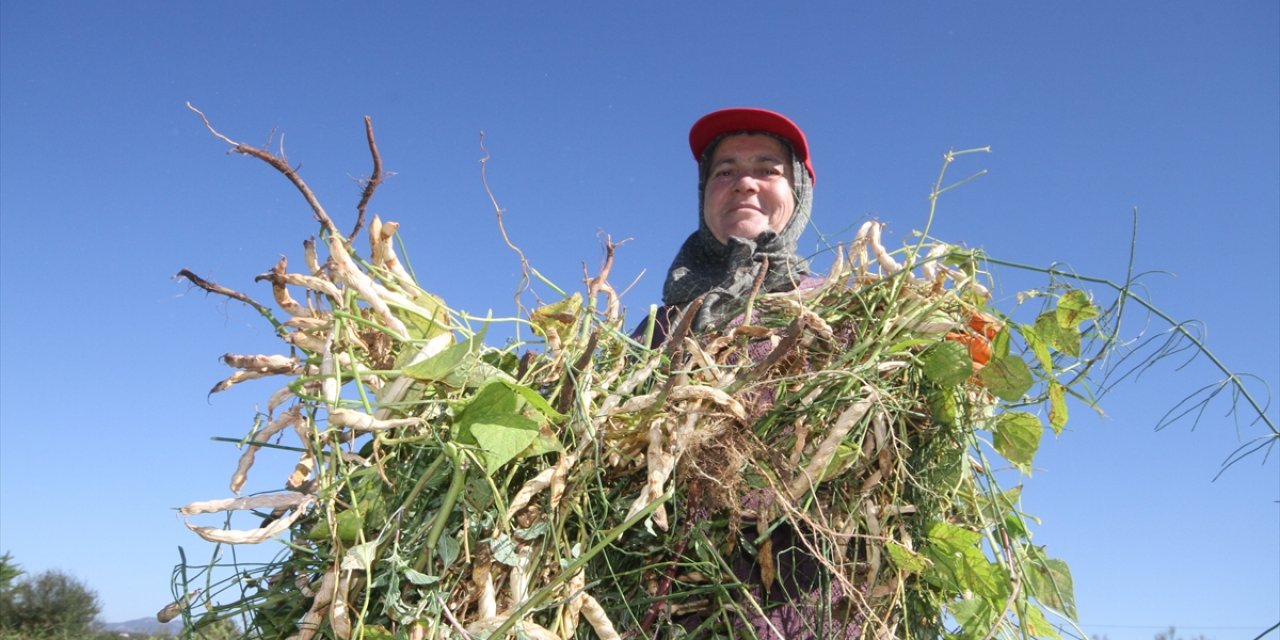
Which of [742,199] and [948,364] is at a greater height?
[742,199]

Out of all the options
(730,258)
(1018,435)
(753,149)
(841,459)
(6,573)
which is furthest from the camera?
(6,573)

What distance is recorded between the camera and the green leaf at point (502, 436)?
3.02 ft

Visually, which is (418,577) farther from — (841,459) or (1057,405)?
(1057,405)

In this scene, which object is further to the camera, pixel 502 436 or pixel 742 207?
pixel 742 207

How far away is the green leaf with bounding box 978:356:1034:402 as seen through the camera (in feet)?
3.58

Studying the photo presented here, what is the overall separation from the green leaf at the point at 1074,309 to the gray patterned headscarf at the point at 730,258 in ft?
1.42

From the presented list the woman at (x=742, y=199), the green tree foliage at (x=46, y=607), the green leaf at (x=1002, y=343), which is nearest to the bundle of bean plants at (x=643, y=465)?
the green leaf at (x=1002, y=343)

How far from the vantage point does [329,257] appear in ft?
3.45

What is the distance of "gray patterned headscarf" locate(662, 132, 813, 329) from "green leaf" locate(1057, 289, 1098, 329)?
17.0 inches

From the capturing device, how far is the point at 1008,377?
110 centimetres

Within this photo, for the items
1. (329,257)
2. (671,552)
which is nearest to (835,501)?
(671,552)

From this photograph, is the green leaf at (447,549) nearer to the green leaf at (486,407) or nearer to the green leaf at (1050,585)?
the green leaf at (486,407)

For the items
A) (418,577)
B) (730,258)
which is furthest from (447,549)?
(730,258)

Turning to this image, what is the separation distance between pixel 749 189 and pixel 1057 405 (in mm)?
856
